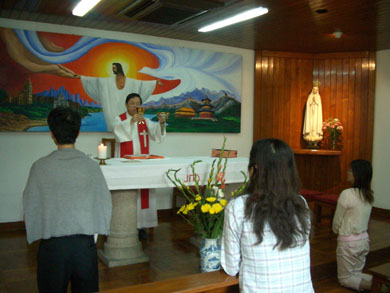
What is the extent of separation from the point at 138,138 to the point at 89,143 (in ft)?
3.56

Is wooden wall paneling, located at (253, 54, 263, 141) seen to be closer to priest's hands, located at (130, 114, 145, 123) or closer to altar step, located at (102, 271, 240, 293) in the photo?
priest's hands, located at (130, 114, 145, 123)

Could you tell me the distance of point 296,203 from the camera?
5.93ft

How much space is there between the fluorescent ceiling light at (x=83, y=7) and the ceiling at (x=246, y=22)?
8cm

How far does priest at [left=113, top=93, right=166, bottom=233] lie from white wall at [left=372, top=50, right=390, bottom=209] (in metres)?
3.99

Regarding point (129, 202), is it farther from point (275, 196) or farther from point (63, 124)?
point (275, 196)

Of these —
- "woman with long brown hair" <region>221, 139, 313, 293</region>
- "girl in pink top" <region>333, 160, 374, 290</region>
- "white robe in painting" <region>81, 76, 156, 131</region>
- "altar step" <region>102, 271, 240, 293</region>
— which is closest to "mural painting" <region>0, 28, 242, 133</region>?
"white robe in painting" <region>81, 76, 156, 131</region>

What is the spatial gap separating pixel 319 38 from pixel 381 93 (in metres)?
1.61

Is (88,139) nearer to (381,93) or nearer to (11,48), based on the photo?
(11,48)

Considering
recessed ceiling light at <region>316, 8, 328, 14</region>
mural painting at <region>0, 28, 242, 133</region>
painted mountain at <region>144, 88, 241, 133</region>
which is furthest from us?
painted mountain at <region>144, 88, 241, 133</region>

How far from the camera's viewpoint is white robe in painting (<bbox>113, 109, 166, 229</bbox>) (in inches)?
189

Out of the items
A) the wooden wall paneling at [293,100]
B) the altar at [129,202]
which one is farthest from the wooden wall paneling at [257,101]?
the altar at [129,202]

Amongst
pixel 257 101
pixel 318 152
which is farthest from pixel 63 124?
pixel 318 152

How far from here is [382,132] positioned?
273 inches

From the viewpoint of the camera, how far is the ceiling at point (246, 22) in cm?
448
